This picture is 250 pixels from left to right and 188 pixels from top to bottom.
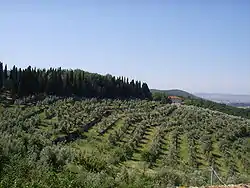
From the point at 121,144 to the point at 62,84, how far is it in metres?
40.3

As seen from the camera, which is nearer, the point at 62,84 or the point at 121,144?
the point at 121,144

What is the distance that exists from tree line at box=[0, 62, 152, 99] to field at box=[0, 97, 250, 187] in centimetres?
802

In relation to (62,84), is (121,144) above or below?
below

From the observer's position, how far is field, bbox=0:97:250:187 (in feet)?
77.8

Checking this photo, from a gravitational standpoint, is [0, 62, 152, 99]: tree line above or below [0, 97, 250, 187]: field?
above

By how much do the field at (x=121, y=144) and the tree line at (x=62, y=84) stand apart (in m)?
8.02

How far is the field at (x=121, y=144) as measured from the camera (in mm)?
23700

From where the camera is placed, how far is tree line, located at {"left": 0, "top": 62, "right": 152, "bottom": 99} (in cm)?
7344

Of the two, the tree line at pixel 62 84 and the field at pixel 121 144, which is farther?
the tree line at pixel 62 84

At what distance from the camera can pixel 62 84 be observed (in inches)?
3258

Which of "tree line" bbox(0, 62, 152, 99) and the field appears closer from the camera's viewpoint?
the field

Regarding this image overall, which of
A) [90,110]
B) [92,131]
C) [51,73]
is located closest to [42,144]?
[92,131]

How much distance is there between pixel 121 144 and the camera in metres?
46.4

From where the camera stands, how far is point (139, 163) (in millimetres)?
38406
